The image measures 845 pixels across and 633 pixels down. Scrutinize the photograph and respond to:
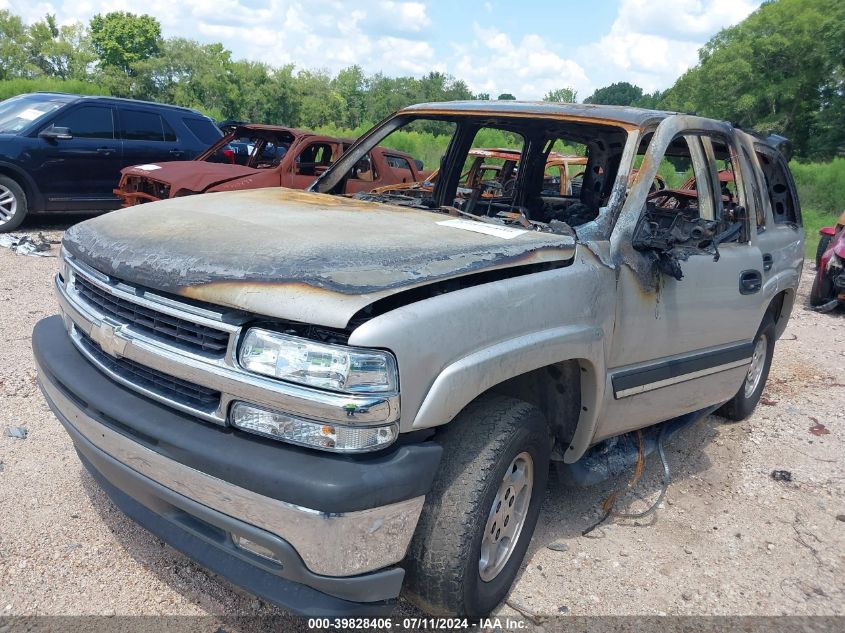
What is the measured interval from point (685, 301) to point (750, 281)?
74 cm

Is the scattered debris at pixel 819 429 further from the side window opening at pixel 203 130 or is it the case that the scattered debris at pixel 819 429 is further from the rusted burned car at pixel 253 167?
the side window opening at pixel 203 130

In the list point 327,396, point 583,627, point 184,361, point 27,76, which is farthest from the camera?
point 27,76

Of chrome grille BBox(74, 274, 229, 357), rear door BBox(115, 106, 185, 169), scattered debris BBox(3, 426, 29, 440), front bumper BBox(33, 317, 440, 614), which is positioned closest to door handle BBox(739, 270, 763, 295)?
front bumper BBox(33, 317, 440, 614)

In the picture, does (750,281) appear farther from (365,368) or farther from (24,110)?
(24,110)

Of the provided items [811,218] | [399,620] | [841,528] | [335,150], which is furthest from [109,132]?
[811,218]

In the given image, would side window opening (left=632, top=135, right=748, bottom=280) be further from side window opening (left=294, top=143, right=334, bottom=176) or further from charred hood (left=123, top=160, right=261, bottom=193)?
side window opening (left=294, top=143, right=334, bottom=176)

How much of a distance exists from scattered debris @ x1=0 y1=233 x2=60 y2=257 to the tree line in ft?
87.3

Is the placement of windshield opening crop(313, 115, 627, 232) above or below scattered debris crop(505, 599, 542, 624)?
above

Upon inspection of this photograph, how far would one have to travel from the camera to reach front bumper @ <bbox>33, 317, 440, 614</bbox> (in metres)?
1.88

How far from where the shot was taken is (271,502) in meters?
1.89

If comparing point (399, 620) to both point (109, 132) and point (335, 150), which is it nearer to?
point (335, 150)

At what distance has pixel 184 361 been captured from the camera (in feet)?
6.77

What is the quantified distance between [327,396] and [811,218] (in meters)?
23.8

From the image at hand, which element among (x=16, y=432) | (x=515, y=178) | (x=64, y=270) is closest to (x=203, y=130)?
(x=515, y=178)
